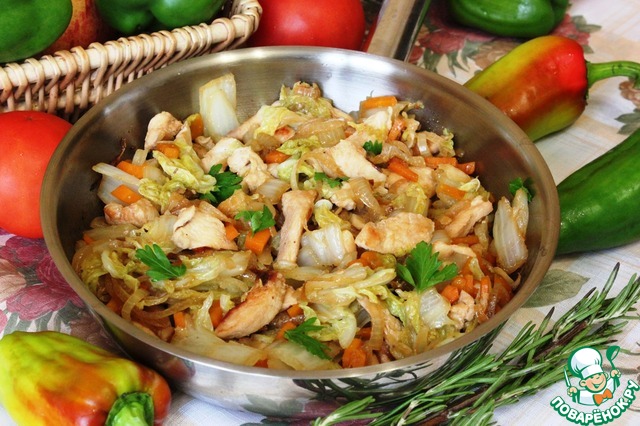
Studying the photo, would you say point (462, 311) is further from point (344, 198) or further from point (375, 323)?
point (344, 198)

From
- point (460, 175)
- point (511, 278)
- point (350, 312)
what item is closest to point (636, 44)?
point (460, 175)

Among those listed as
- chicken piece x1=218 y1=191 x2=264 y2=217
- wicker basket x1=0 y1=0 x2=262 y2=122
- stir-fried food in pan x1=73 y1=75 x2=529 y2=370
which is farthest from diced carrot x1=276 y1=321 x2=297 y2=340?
wicker basket x1=0 y1=0 x2=262 y2=122

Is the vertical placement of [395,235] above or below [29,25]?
below

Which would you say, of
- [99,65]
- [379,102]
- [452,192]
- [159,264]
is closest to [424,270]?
[452,192]

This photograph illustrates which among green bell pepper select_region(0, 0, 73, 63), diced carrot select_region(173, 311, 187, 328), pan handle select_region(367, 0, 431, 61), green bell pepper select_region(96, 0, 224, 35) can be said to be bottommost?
diced carrot select_region(173, 311, 187, 328)

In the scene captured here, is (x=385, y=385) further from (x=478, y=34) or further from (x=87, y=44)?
(x=478, y=34)

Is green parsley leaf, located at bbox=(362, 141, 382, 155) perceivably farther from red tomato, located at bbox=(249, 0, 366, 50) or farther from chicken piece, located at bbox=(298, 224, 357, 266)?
red tomato, located at bbox=(249, 0, 366, 50)
